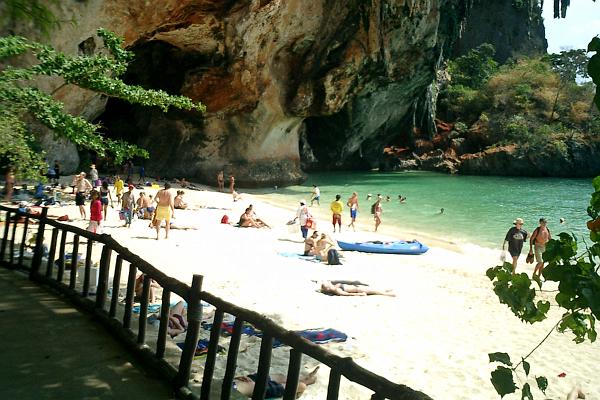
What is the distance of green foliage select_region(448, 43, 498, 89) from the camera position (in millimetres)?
57625

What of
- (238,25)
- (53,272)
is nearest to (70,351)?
(53,272)

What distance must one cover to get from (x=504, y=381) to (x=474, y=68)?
6186 centimetres

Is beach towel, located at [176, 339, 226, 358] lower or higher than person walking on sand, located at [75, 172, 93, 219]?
lower

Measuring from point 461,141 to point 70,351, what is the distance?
5400 centimetres

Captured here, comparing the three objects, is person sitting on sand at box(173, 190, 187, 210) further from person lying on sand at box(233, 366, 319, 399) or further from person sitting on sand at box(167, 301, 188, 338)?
person lying on sand at box(233, 366, 319, 399)

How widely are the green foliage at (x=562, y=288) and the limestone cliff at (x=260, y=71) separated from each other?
2232 centimetres

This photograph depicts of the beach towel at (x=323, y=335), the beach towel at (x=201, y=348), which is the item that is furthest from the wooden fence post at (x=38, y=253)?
the beach towel at (x=323, y=335)

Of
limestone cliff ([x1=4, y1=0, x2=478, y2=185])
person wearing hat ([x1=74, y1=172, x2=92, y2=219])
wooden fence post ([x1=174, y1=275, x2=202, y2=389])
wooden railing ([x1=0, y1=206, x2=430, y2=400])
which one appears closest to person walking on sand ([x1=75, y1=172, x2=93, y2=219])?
person wearing hat ([x1=74, y1=172, x2=92, y2=219])

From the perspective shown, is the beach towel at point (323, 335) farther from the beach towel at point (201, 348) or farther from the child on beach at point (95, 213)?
the child on beach at point (95, 213)

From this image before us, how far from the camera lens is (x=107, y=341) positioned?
4.75m

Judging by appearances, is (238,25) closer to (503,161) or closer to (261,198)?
(261,198)

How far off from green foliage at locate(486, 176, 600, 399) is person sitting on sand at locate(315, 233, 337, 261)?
1037 centimetres

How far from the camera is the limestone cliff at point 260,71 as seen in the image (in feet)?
86.1

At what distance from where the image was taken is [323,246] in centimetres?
1290
